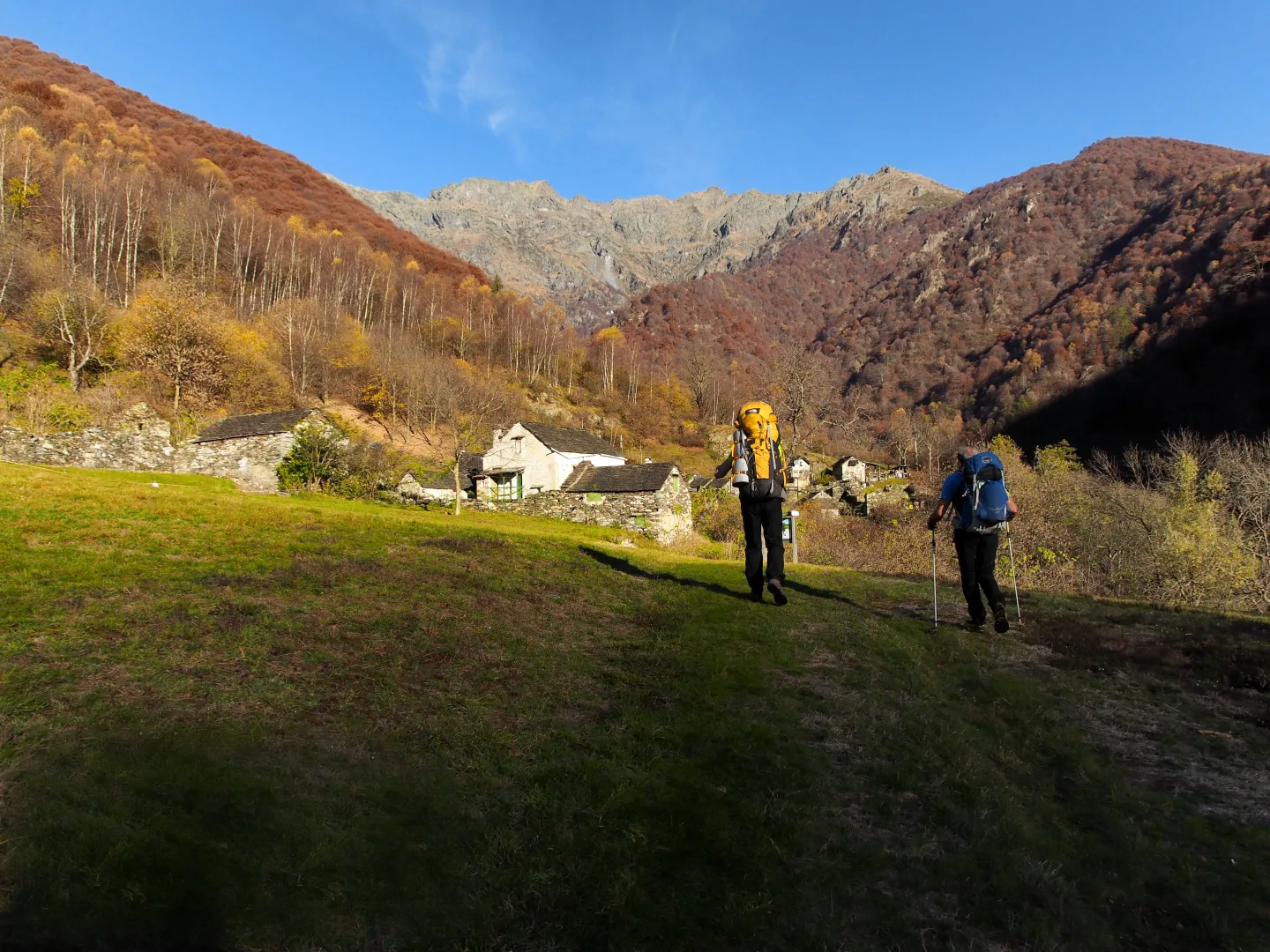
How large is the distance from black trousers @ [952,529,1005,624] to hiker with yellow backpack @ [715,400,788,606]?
2.52m

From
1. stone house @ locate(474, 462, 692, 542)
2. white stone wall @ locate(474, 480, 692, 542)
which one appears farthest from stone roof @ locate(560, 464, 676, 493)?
white stone wall @ locate(474, 480, 692, 542)

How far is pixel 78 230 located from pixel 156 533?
2740 inches

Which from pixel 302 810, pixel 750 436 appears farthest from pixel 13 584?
pixel 750 436

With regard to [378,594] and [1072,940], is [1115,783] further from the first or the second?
[378,594]

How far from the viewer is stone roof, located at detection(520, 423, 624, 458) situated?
150ft

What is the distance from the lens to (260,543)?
9891 millimetres

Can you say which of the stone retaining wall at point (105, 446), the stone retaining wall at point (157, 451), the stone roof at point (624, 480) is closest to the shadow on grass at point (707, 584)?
the stone roof at point (624, 480)

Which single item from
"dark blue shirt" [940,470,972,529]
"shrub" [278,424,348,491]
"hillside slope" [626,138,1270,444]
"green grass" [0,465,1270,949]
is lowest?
"green grass" [0,465,1270,949]

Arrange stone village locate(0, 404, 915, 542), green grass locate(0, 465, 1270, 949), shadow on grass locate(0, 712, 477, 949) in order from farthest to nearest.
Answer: stone village locate(0, 404, 915, 542) → green grass locate(0, 465, 1270, 949) → shadow on grass locate(0, 712, 477, 949)

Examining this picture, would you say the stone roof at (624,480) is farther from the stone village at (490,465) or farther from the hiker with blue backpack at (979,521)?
the hiker with blue backpack at (979,521)

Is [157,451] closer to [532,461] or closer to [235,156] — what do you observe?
[532,461]

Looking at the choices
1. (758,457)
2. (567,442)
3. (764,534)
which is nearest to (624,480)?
(567,442)

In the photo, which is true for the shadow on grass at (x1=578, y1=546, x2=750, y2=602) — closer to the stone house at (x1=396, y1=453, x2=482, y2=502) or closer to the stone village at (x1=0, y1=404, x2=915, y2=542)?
the stone village at (x1=0, y1=404, x2=915, y2=542)

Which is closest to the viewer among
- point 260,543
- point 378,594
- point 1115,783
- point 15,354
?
point 1115,783
